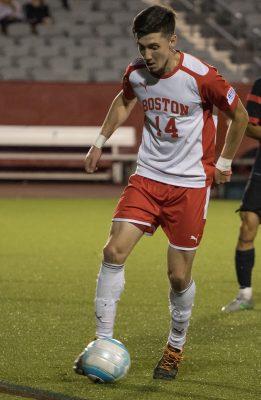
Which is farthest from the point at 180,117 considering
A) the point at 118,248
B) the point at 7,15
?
the point at 7,15

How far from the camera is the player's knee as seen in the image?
596 cm

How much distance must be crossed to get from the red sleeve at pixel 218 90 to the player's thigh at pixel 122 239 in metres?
0.84

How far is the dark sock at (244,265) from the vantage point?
8742mm

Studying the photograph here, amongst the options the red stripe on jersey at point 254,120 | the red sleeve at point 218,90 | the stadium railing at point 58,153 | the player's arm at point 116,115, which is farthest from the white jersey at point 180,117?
the stadium railing at point 58,153

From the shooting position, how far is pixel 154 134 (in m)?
6.20

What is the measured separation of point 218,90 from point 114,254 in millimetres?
1071

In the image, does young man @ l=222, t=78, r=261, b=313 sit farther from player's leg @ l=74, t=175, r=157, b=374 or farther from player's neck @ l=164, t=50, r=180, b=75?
player's leg @ l=74, t=175, r=157, b=374

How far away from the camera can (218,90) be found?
600cm

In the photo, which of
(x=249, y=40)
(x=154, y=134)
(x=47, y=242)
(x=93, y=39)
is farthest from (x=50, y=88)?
(x=154, y=134)

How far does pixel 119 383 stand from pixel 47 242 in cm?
757

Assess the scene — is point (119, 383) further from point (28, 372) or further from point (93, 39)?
point (93, 39)

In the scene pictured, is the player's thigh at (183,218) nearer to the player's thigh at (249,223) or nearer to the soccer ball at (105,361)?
the soccer ball at (105,361)

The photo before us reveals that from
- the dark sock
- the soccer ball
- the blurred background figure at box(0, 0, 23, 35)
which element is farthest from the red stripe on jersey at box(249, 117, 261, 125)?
the blurred background figure at box(0, 0, 23, 35)

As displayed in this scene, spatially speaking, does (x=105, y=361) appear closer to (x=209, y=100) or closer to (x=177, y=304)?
(x=177, y=304)
